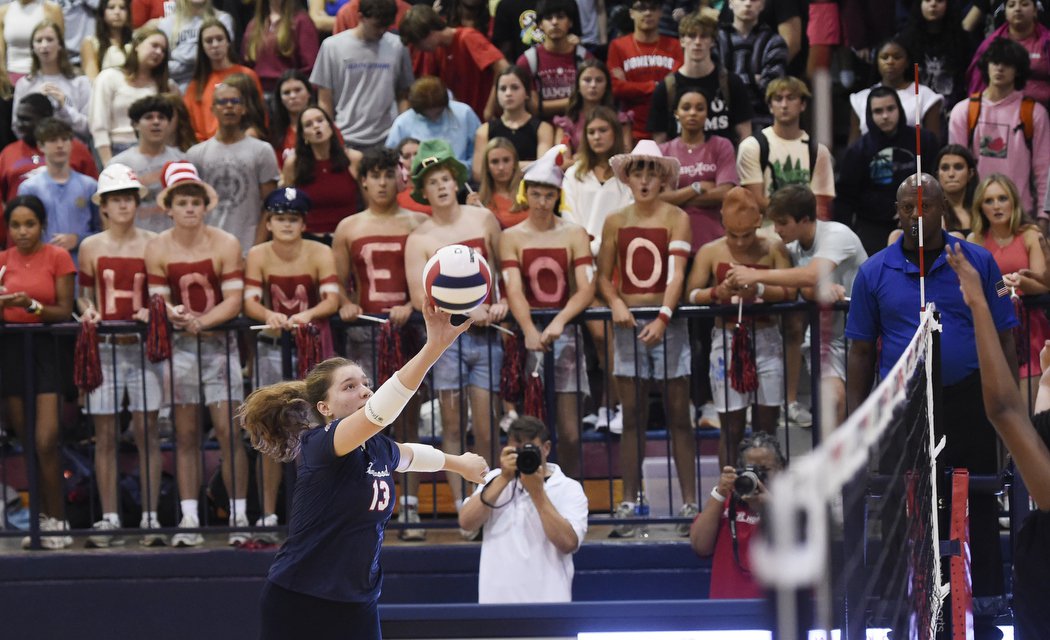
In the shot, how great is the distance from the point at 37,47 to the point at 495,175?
4266 millimetres

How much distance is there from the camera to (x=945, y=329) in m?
7.41

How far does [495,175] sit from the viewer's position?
1011 centimetres

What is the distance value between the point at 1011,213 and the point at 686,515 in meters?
2.79

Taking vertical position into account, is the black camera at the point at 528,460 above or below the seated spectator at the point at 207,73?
below

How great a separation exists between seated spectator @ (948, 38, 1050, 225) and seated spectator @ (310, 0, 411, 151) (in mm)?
4447

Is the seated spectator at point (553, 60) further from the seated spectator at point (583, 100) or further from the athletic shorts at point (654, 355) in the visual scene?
the athletic shorts at point (654, 355)

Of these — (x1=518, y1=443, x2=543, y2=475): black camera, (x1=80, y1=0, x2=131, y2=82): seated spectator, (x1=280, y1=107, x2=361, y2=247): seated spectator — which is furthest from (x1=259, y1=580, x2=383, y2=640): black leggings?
(x1=80, y1=0, x2=131, y2=82): seated spectator

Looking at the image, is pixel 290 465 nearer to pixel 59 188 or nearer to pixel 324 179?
pixel 324 179

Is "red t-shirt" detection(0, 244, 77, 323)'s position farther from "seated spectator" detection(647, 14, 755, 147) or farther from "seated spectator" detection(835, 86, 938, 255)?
"seated spectator" detection(835, 86, 938, 255)

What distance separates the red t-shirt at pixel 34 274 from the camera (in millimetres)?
9547

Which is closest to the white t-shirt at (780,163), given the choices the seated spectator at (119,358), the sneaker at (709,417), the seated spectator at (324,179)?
the sneaker at (709,417)

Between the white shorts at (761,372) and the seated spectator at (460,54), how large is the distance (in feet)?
11.3

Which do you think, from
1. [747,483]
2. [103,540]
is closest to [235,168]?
[103,540]

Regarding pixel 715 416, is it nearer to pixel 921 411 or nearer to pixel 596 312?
pixel 596 312
